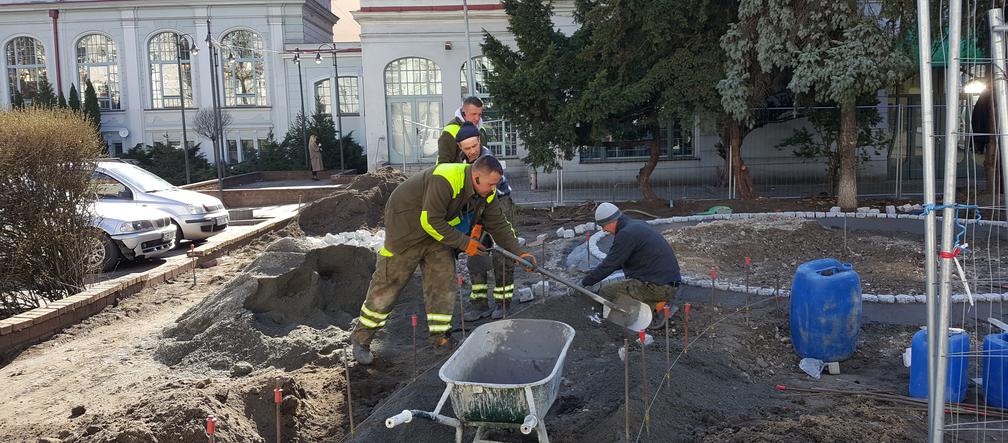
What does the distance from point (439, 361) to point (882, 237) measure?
7548mm

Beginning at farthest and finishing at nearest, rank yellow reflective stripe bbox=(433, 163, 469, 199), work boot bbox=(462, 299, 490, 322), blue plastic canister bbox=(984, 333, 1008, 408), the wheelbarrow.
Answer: work boot bbox=(462, 299, 490, 322) < yellow reflective stripe bbox=(433, 163, 469, 199) < blue plastic canister bbox=(984, 333, 1008, 408) < the wheelbarrow

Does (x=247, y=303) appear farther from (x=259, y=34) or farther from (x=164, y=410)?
(x=259, y=34)

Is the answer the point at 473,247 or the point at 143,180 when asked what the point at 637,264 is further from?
the point at 143,180

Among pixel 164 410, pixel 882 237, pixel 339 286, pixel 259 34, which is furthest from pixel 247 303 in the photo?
pixel 259 34

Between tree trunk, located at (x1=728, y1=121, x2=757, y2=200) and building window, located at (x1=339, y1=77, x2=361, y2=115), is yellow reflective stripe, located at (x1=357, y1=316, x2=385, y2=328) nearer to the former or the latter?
tree trunk, located at (x1=728, y1=121, x2=757, y2=200)

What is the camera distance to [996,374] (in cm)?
527

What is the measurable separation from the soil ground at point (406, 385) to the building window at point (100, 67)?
1108 inches

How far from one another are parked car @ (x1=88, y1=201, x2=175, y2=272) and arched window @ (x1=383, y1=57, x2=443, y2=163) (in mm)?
13674

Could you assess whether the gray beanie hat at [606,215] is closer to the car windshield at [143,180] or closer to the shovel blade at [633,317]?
the shovel blade at [633,317]

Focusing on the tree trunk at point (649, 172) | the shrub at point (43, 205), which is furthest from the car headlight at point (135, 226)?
the tree trunk at point (649, 172)

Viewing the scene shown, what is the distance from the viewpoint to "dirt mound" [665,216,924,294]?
351 inches

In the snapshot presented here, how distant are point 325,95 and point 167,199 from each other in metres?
19.5

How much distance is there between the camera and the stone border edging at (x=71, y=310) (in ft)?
24.1

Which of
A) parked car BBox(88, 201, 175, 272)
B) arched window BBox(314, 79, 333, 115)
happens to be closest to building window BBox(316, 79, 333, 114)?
arched window BBox(314, 79, 333, 115)
